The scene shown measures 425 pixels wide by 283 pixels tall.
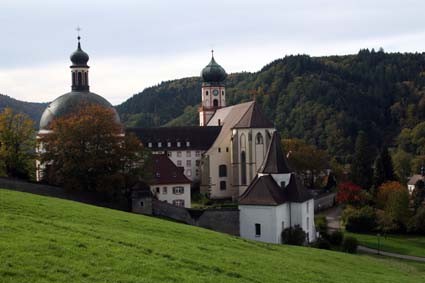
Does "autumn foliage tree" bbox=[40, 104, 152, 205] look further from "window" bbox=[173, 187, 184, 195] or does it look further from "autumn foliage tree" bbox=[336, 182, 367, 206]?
"autumn foliage tree" bbox=[336, 182, 367, 206]

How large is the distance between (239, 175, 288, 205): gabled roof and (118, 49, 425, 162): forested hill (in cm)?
9066

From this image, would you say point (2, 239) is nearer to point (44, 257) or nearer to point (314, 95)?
point (44, 257)

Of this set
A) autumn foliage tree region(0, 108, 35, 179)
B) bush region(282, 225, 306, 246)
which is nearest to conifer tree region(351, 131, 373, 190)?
bush region(282, 225, 306, 246)

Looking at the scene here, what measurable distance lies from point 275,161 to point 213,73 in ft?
161

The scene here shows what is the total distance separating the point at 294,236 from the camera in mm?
48438

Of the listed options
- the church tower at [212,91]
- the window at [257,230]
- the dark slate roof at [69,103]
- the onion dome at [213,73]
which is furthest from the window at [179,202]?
the onion dome at [213,73]

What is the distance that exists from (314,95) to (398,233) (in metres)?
102

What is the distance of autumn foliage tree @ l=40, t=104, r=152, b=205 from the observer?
47.6m

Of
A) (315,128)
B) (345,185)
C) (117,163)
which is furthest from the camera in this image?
(315,128)

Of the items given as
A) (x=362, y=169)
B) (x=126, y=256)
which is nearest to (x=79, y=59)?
(x=362, y=169)

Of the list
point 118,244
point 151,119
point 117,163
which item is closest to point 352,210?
point 117,163

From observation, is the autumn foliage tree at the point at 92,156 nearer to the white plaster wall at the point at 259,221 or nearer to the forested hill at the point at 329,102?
the white plaster wall at the point at 259,221

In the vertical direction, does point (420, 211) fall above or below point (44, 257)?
below

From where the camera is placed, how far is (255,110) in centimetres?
7319
